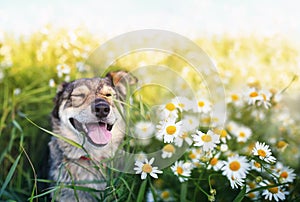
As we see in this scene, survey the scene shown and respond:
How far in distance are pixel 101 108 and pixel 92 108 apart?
0.08 m

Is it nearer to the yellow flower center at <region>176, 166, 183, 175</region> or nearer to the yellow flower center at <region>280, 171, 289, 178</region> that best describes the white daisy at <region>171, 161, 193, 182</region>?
the yellow flower center at <region>176, 166, 183, 175</region>

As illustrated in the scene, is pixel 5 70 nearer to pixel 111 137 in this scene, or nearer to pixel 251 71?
pixel 111 137

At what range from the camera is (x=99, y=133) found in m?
2.38

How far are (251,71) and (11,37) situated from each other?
10.9 feet

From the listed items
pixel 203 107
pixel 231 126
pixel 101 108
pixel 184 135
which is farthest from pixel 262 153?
pixel 231 126

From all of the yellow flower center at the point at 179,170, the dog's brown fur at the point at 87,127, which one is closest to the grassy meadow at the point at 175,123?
the yellow flower center at the point at 179,170

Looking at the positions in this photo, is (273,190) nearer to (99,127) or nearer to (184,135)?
(184,135)

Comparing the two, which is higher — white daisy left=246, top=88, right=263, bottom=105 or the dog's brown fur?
white daisy left=246, top=88, right=263, bottom=105

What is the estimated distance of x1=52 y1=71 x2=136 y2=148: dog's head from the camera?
2.33 meters

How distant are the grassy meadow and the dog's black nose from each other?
197mm

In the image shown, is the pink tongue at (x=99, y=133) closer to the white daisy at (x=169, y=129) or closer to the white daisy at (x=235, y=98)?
the white daisy at (x=169, y=129)

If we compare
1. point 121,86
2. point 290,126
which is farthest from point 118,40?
point 290,126

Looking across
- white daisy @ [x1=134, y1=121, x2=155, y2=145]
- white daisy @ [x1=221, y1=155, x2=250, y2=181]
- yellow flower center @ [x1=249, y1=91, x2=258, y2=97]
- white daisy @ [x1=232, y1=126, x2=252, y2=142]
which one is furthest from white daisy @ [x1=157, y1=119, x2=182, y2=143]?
white daisy @ [x1=232, y1=126, x2=252, y2=142]

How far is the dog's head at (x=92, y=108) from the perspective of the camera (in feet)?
7.66
